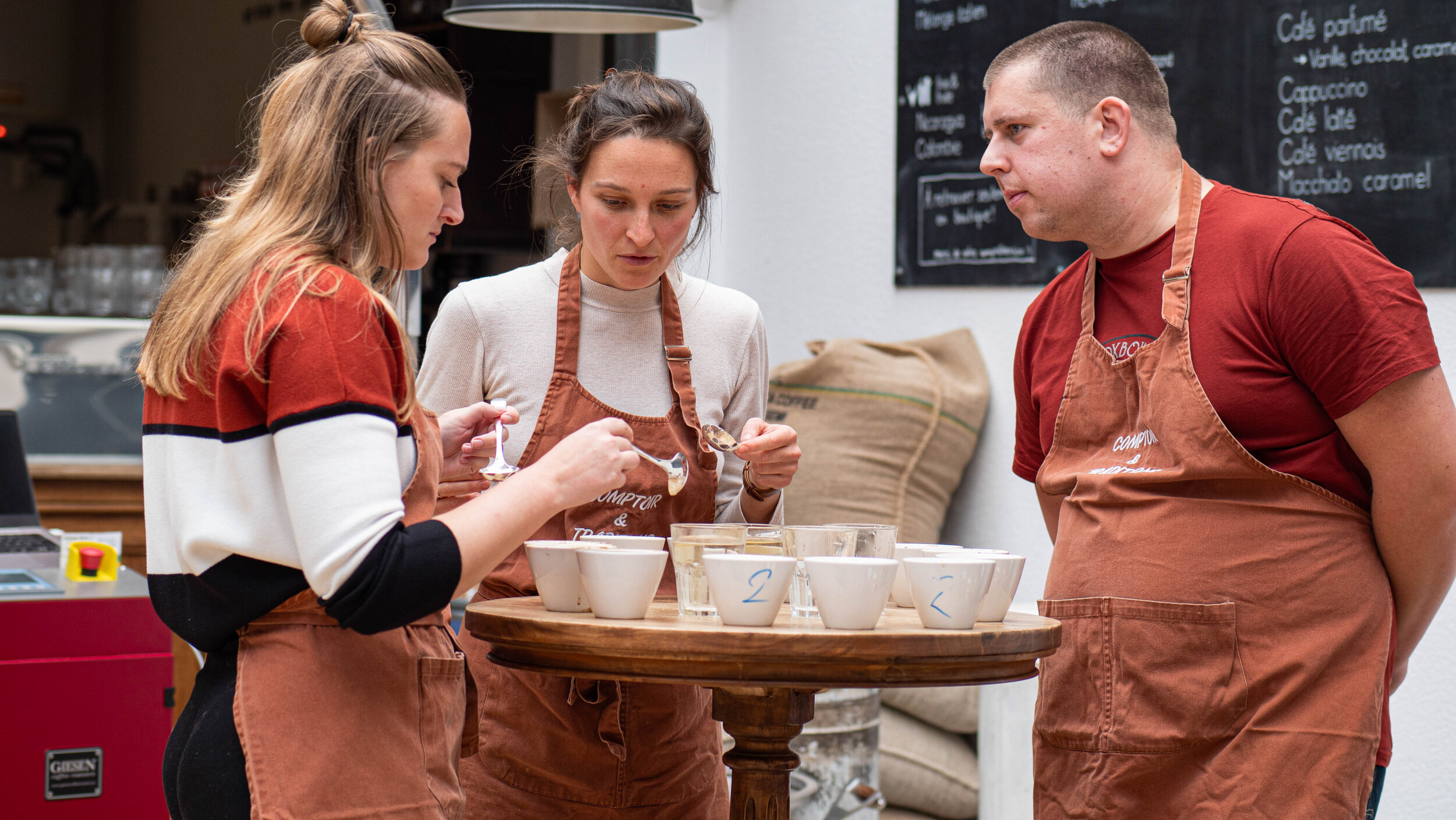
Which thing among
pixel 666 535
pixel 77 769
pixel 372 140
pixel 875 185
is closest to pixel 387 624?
pixel 372 140

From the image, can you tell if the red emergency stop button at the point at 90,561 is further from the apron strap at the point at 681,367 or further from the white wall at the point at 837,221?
the white wall at the point at 837,221

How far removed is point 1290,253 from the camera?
5.73ft

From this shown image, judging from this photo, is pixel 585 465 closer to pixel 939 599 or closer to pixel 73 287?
pixel 939 599

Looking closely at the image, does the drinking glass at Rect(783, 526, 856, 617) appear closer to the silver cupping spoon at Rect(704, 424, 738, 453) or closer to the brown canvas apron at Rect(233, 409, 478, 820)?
the silver cupping spoon at Rect(704, 424, 738, 453)

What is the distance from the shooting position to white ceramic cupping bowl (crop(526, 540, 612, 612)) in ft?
5.21

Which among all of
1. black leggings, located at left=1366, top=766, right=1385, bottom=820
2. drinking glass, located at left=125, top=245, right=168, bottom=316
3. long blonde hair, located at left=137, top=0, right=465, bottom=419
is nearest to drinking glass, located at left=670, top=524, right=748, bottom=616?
long blonde hair, located at left=137, top=0, right=465, bottom=419

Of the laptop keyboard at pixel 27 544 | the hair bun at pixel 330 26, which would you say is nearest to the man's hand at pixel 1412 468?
the hair bun at pixel 330 26

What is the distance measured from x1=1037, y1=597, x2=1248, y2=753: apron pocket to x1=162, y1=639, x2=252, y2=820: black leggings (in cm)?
102

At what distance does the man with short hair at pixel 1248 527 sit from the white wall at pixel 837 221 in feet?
3.78

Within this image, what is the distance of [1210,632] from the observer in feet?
5.82

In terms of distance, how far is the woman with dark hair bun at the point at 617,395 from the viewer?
75.9 inches

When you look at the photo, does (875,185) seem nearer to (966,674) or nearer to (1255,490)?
(1255,490)

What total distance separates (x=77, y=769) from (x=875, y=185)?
8.69ft

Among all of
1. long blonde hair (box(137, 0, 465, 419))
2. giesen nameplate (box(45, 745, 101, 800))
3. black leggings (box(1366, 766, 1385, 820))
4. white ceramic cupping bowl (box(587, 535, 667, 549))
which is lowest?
giesen nameplate (box(45, 745, 101, 800))
